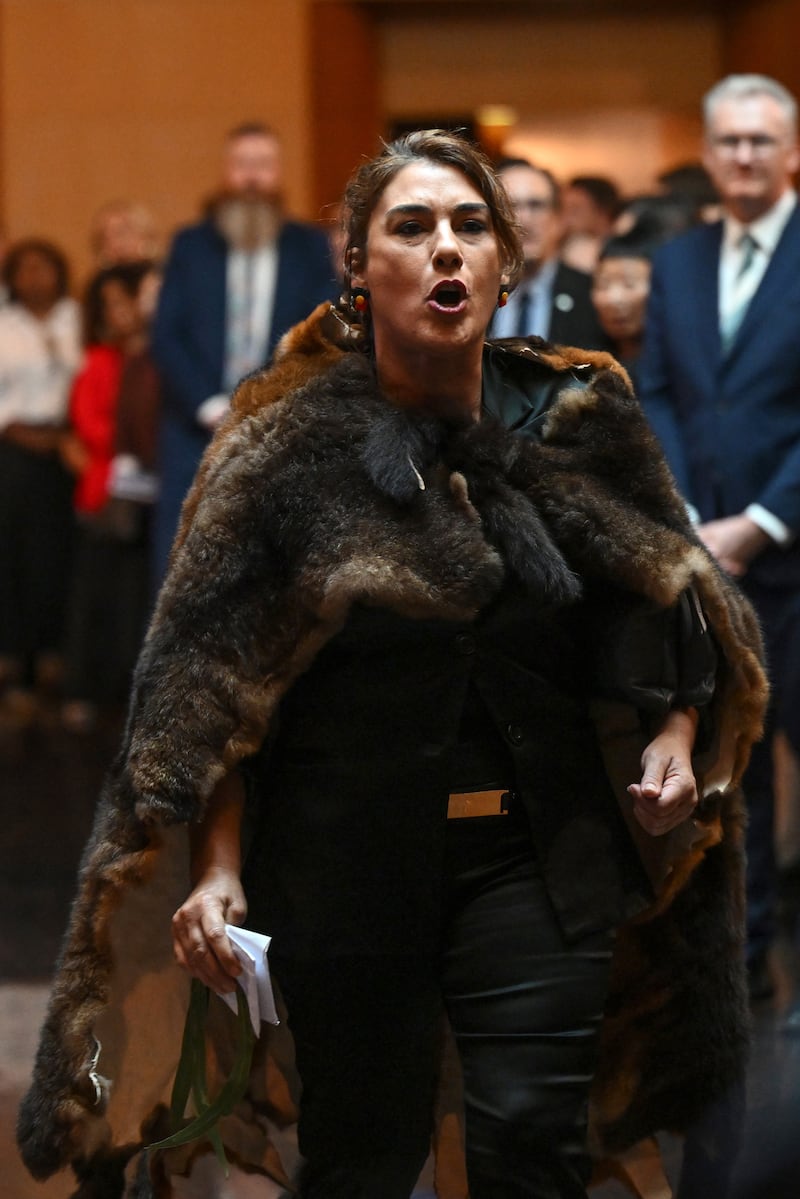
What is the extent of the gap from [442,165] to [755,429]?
2.11 meters

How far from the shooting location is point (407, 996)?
287 centimetres

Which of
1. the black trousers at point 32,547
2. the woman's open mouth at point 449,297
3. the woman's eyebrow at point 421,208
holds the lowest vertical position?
the black trousers at point 32,547

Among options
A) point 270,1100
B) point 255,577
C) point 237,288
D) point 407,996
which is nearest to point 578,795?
point 407,996

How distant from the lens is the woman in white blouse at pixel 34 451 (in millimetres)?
9438

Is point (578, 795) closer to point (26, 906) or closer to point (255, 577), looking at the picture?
point (255, 577)

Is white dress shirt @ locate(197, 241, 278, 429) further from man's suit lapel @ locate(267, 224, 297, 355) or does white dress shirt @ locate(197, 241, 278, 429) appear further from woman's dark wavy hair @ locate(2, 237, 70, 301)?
woman's dark wavy hair @ locate(2, 237, 70, 301)

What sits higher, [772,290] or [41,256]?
[772,290]

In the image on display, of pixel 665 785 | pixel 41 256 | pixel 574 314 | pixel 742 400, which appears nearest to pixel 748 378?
pixel 742 400

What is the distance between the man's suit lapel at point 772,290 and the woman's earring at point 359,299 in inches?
83.0

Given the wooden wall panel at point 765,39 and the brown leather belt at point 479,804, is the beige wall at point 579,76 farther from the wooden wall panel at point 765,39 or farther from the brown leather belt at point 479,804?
the brown leather belt at point 479,804

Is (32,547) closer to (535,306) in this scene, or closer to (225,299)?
(225,299)

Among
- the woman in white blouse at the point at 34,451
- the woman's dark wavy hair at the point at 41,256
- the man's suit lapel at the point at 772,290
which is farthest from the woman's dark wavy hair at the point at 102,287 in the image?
the man's suit lapel at the point at 772,290

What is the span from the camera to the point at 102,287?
8.74 metres

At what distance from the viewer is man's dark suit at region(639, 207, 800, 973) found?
4.85 metres
